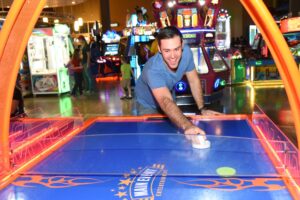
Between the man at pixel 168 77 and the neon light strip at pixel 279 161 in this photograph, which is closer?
the neon light strip at pixel 279 161

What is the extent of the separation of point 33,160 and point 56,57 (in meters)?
8.32

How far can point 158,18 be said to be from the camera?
7.55 metres

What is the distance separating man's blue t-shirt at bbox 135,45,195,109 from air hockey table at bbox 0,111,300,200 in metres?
0.41

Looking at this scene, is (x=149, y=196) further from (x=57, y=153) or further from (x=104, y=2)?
(x=104, y=2)

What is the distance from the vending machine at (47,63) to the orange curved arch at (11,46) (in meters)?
8.01

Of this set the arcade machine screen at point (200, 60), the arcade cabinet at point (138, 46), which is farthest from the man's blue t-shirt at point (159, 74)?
the arcade cabinet at point (138, 46)

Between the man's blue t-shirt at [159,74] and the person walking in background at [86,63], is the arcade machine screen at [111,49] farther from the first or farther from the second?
the man's blue t-shirt at [159,74]

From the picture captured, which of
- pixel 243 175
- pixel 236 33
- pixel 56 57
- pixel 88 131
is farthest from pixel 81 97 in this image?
pixel 236 33

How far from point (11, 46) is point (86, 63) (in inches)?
310

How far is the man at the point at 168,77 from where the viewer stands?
214cm

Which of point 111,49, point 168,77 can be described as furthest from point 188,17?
point 111,49

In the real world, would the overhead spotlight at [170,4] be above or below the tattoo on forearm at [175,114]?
above

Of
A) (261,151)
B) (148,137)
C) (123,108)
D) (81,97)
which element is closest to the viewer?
(261,151)

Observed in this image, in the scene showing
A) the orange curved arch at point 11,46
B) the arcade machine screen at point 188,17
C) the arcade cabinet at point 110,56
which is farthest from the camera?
the arcade cabinet at point 110,56
